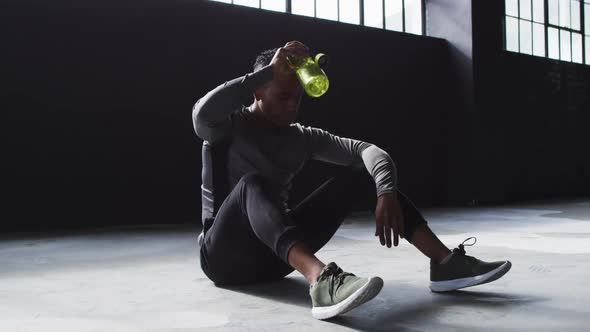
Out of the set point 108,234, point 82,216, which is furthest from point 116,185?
point 108,234

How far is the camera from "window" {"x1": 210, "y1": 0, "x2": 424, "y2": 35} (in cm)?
539

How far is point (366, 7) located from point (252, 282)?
4788mm

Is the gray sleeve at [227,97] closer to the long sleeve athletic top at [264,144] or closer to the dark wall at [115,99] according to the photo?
the long sleeve athletic top at [264,144]

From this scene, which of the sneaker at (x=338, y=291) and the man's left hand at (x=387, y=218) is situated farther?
the man's left hand at (x=387, y=218)

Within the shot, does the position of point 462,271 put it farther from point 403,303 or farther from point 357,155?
point 357,155

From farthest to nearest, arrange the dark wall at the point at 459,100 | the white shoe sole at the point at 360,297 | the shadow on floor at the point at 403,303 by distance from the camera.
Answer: the dark wall at the point at 459,100
the shadow on floor at the point at 403,303
the white shoe sole at the point at 360,297

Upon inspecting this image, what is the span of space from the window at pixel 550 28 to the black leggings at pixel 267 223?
234 inches

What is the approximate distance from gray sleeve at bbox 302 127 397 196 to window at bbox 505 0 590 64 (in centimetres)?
585

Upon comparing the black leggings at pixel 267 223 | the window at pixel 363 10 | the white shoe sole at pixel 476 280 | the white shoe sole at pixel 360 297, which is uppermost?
the window at pixel 363 10

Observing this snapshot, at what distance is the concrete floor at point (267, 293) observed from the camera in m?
1.35

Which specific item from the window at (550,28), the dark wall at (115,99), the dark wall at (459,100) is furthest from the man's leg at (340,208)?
the window at (550,28)

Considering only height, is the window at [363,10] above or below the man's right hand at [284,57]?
above

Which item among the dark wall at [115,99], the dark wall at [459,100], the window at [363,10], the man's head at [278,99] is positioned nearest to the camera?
the man's head at [278,99]

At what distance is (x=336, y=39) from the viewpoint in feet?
18.5
